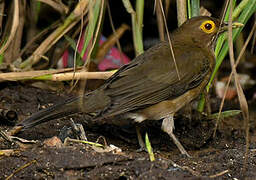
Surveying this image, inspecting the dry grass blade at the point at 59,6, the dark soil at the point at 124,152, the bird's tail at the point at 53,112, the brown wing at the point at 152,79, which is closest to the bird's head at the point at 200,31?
the brown wing at the point at 152,79

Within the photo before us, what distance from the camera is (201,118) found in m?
4.66

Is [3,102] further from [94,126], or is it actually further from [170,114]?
[170,114]

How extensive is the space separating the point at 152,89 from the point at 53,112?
2.73 ft

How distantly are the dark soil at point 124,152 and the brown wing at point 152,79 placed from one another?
1.33 ft

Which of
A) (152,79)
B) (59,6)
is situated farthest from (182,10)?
(59,6)

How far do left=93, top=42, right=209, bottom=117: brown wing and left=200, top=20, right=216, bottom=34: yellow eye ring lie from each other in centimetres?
29

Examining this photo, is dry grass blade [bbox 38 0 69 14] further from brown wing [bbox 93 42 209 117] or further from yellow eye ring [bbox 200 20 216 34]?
yellow eye ring [bbox 200 20 216 34]

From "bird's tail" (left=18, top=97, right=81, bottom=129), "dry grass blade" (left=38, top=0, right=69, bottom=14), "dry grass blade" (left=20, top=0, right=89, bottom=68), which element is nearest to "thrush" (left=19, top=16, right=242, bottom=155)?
"bird's tail" (left=18, top=97, right=81, bottom=129)

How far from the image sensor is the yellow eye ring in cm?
461

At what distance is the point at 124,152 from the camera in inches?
148

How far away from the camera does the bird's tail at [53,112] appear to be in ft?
12.8

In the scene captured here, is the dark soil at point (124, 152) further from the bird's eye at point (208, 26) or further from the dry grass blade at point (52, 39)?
the bird's eye at point (208, 26)

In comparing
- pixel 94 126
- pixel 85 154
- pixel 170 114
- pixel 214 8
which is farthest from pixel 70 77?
pixel 214 8

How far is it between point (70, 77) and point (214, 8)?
11.0 feet
